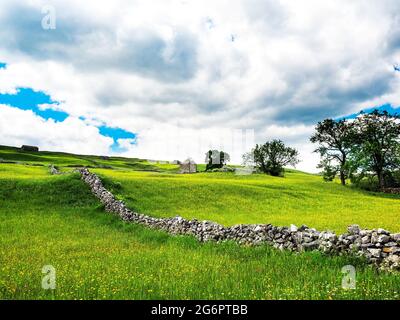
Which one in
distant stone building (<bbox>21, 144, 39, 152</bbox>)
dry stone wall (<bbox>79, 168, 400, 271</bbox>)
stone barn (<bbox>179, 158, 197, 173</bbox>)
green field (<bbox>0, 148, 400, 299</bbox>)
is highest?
distant stone building (<bbox>21, 144, 39, 152</bbox>)

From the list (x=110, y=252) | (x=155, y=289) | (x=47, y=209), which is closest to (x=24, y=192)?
(x=47, y=209)

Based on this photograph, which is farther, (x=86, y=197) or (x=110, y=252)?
(x=86, y=197)

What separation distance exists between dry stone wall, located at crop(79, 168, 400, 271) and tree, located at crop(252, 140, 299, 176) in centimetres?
8837

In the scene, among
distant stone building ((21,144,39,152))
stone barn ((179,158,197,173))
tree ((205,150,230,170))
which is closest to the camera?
stone barn ((179,158,197,173))

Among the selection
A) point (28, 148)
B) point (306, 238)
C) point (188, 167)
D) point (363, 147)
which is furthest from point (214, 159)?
point (306, 238)

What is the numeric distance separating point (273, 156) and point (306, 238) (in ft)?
316

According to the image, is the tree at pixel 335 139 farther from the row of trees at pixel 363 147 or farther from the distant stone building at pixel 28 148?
the distant stone building at pixel 28 148

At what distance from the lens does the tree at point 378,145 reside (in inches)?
2685

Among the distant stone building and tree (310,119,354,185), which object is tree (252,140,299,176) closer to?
tree (310,119,354,185)

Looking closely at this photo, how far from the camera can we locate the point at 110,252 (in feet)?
51.4

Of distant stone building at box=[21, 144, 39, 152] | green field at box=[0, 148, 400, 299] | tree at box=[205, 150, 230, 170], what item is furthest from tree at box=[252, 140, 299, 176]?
distant stone building at box=[21, 144, 39, 152]

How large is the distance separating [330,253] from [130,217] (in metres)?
16.9

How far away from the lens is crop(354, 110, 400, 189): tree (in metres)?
68.2
